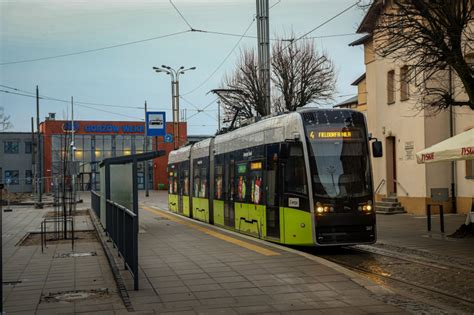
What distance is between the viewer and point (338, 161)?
1317 centimetres

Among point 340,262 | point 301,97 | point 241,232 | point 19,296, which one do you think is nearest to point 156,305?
point 19,296

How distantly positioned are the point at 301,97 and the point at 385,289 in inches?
988

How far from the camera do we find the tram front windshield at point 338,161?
42.6ft

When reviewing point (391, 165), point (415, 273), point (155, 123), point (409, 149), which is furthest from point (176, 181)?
point (415, 273)

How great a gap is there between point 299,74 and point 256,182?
62.4 feet

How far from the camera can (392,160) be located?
92.7ft

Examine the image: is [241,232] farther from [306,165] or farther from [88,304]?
[88,304]

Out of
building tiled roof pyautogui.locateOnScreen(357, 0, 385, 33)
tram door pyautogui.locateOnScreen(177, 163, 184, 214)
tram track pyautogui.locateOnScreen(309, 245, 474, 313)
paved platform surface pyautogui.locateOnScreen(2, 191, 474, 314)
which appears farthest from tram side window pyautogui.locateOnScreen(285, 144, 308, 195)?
tram door pyautogui.locateOnScreen(177, 163, 184, 214)

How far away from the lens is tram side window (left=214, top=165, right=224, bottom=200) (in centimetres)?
1903

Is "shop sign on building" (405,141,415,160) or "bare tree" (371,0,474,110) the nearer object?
"bare tree" (371,0,474,110)

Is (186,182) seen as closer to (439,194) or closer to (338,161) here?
(439,194)

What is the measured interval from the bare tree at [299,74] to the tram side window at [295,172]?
63.6ft

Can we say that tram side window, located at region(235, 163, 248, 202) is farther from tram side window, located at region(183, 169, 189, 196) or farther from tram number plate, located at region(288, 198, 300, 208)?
tram side window, located at region(183, 169, 189, 196)

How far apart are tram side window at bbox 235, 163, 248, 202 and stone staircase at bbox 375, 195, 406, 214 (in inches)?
432
